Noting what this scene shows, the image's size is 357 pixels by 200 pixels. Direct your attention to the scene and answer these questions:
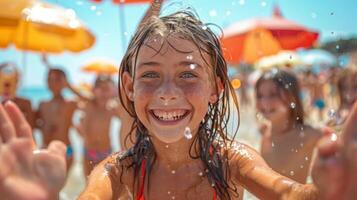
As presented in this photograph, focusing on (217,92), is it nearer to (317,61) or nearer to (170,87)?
(170,87)

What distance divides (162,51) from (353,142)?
1.06m

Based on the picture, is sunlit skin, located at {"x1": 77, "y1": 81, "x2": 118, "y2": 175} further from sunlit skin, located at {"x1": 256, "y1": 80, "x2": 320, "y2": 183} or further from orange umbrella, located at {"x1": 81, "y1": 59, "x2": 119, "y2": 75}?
orange umbrella, located at {"x1": 81, "y1": 59, "x2": 119, "y2": 75}

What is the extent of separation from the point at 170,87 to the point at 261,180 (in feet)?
1.76

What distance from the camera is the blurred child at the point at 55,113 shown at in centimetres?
685

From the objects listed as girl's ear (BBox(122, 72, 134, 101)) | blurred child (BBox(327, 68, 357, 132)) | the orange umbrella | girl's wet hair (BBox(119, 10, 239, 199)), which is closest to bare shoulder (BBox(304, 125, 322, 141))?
blurred child (BBox(327, 68, 357, 132))

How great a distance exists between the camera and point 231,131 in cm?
306

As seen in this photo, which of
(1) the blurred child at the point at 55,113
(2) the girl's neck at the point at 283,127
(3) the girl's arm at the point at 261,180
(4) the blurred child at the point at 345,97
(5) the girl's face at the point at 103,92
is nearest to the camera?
(3) the girl's arm at the point at 261,180

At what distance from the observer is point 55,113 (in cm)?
689

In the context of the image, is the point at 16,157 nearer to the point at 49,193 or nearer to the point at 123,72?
the point at 49,193

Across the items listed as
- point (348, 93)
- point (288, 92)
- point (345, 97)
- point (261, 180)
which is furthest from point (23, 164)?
point (345, 97)

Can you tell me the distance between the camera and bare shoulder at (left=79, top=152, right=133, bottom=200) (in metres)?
2.03

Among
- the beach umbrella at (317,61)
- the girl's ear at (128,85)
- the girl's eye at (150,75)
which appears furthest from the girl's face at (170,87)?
the beach umbrella at (317,61)

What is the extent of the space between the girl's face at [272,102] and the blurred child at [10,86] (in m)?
3.44

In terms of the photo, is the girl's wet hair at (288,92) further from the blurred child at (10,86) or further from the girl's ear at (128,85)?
the blurred child at (10,86)
